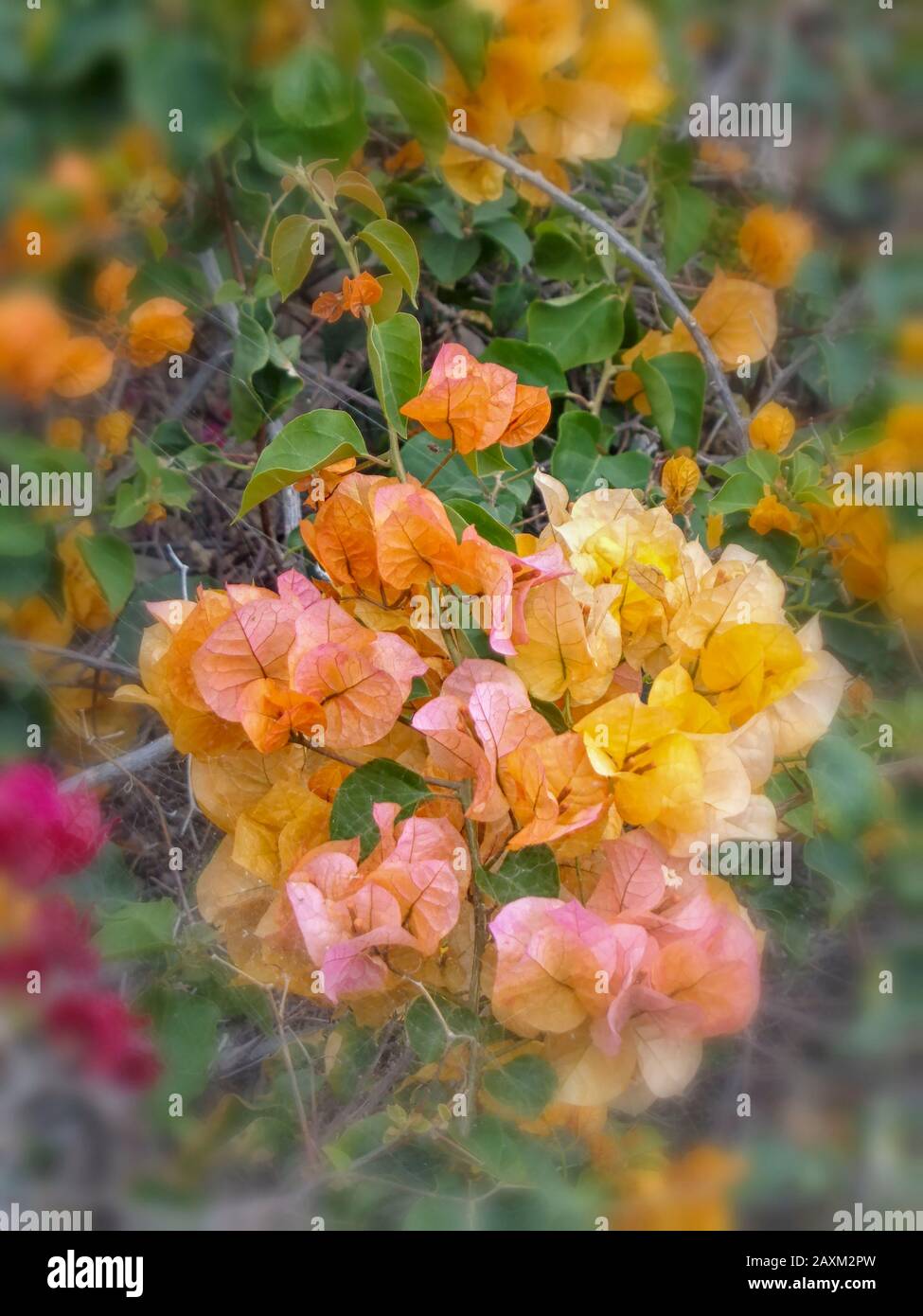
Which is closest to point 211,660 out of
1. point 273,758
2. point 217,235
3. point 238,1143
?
point 273,758

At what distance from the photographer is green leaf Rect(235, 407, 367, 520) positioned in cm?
33

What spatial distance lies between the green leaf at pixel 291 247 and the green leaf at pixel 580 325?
0.18 metres

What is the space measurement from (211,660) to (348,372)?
0.41 meters

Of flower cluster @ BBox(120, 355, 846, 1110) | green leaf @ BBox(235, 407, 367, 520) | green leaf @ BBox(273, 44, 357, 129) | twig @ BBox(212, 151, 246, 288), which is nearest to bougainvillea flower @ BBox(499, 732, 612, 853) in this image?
flower cluster @ BBox(120, 355, 846, 1110)

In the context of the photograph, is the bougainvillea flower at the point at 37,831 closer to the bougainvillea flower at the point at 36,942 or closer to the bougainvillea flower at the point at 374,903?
the bougainvillea flower at the point at 36,942

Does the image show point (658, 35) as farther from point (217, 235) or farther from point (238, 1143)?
point (238, 1143)

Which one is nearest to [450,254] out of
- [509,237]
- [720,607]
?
[509,237]

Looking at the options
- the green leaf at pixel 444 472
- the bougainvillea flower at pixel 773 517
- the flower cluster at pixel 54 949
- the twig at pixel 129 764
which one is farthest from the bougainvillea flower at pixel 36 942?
the bougainvillea flower at pixel 773 517

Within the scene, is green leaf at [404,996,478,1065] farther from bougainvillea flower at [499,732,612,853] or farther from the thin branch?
the thin branch

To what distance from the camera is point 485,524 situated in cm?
35

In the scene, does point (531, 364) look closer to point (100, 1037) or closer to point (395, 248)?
point (395, 248)

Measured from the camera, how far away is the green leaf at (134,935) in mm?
405

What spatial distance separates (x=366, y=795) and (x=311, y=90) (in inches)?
9.6

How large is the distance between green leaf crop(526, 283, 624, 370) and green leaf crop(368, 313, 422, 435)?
0.63ft
